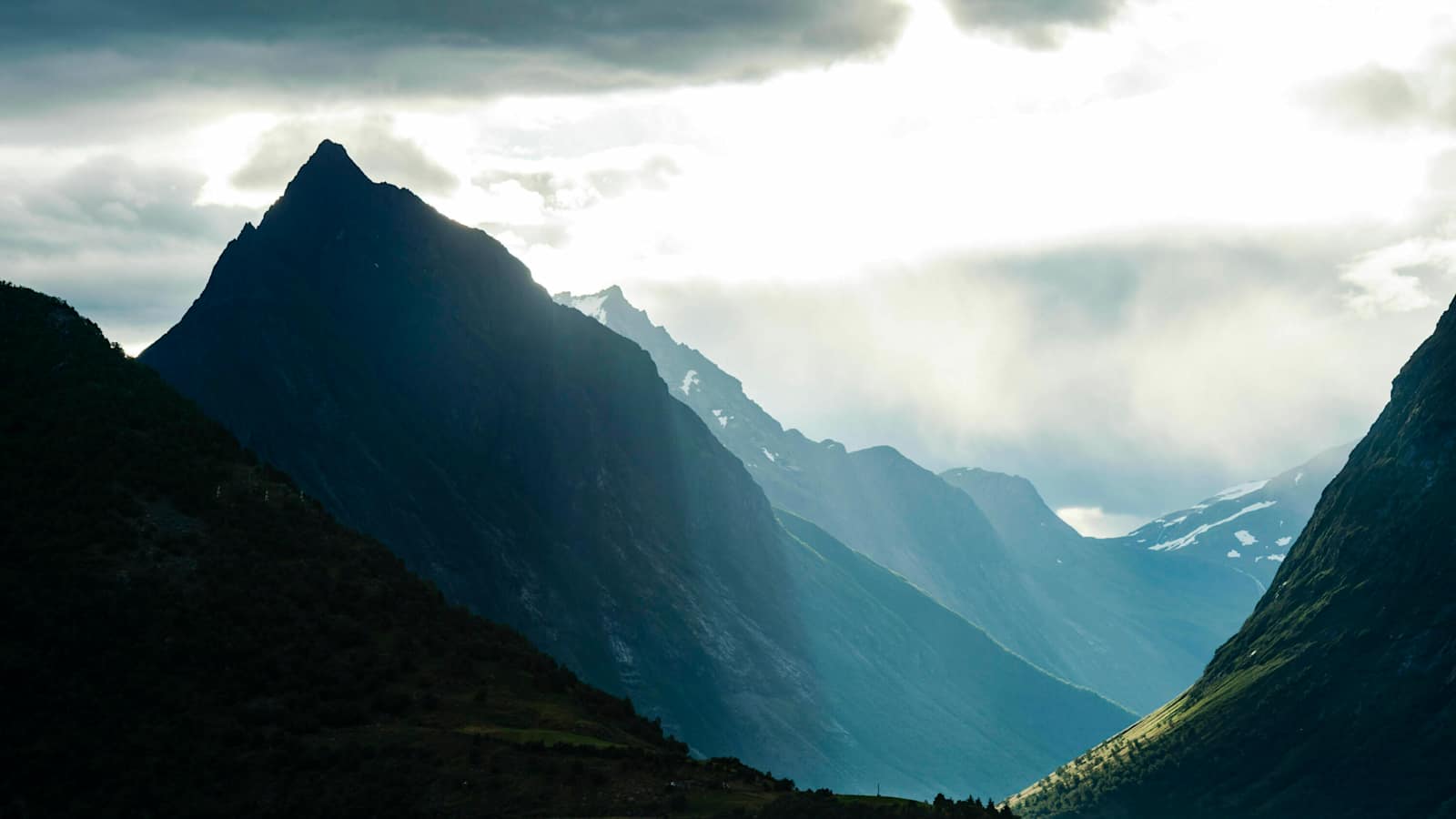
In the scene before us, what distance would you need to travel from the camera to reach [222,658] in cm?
10875

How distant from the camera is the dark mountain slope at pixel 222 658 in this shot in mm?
93438

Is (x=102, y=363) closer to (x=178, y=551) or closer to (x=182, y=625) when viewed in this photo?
(x=178, y=551)

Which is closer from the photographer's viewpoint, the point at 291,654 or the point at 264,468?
the point at 291,654

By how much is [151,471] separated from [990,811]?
248 feet

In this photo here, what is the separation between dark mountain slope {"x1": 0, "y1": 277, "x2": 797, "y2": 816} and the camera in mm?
93438

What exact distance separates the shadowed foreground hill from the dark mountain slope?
0.19 meters

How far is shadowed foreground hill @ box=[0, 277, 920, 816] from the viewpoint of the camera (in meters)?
93.1

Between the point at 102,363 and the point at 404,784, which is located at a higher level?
Answer: the point at 102,363

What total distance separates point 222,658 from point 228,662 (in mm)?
494

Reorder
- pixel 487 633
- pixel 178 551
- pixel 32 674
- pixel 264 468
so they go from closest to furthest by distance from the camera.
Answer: pixel 32 674
pixel 178 551
pixel 487 633
pixel 264 468

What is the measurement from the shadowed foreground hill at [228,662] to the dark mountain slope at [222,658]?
194 millimetres

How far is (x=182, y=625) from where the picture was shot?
10994cm

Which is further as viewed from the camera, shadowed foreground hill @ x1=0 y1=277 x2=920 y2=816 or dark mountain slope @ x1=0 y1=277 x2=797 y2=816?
dark mountain slope @ x1=0 y1=277 x2=797 y2=816

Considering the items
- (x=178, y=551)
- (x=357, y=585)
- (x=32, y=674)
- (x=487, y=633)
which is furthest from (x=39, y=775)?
(x=487, y=633)
